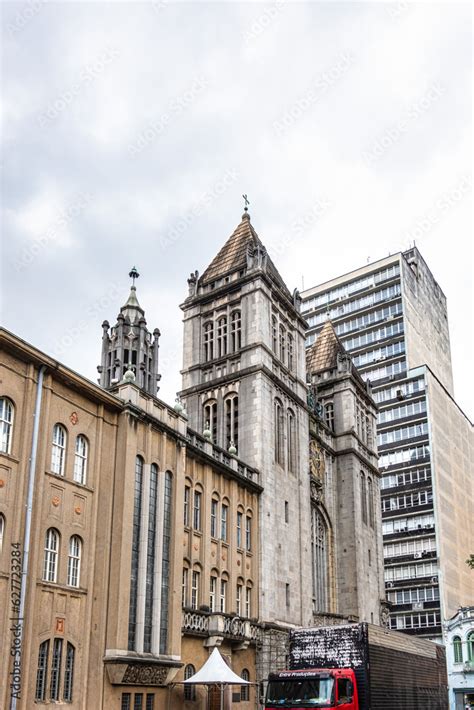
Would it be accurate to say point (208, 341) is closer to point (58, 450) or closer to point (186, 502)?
point (186, 502)

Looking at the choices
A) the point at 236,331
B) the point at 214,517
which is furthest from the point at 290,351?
the point at 214,517

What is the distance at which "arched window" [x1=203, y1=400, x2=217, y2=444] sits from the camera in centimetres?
4884

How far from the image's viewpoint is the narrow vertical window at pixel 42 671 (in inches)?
1064

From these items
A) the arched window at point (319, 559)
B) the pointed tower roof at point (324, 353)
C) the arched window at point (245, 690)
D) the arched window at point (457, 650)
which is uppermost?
the pointed tower roof at point (324, 353)

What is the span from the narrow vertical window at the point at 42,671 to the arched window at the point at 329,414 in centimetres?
3488

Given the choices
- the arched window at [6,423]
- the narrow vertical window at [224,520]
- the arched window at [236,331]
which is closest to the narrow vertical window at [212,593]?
the narrow vertical window at [224,520]

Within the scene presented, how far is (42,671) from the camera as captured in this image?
27.3 m

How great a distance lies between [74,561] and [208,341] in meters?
23.6

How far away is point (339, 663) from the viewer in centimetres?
2931

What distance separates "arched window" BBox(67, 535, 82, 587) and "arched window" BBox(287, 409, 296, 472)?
812 inches

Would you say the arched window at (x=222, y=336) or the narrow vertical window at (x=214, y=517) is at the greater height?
the arched window at (x=222, y=336)

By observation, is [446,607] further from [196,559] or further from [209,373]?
[196,559]

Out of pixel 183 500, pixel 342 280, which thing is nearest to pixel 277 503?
pixel 183 500

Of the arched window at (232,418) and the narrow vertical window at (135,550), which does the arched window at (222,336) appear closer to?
the arched window at (232,418)
